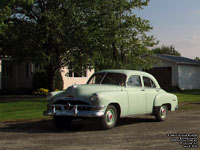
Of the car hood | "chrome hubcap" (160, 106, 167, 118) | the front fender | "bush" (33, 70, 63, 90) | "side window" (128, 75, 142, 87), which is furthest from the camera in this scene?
"bush" (33, 70, 63, 90)

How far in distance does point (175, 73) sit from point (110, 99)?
1058 inches

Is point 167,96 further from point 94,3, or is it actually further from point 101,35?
point 94,3

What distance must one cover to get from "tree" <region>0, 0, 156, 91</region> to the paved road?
29.7 ft

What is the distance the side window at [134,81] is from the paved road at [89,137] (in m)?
1.40

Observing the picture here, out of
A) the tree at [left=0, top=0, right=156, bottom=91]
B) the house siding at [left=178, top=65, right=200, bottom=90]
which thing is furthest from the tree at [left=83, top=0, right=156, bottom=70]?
the house siding at [left=178, top=65, right=200, bottom=90]

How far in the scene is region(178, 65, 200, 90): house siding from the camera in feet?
116

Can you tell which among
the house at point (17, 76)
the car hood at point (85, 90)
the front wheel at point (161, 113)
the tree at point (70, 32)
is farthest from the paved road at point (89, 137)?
the house at point (17, 76)

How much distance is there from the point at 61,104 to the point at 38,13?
483 inches

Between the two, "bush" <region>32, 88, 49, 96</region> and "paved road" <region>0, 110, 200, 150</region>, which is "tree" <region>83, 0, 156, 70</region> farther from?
"paved road" <region>0, 110, 200, 150</region>

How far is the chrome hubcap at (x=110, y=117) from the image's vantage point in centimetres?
947

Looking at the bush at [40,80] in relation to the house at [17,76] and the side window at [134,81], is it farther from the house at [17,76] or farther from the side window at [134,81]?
the side window at [134,81]

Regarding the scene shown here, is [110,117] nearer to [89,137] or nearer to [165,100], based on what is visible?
[89,137]

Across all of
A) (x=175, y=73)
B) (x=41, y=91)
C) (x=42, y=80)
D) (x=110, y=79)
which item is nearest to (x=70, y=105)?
(x=110, y=79)

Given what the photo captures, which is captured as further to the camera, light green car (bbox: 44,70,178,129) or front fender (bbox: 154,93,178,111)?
front fender (bbox: 154,93,178,111)
